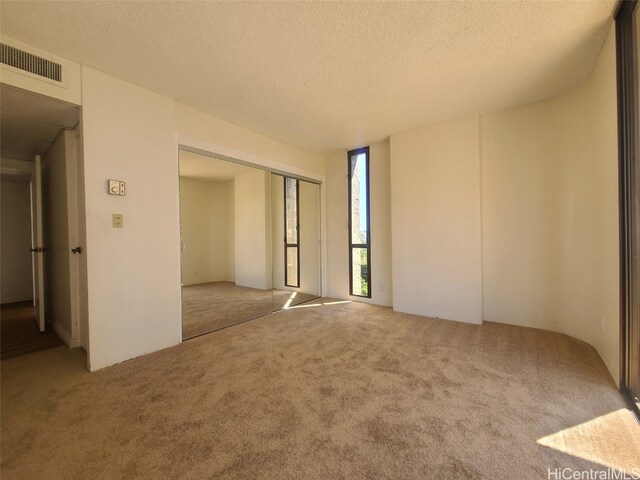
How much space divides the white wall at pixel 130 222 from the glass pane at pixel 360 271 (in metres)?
2.74

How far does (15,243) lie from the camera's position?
5.04 metres

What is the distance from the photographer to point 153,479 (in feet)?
4.07

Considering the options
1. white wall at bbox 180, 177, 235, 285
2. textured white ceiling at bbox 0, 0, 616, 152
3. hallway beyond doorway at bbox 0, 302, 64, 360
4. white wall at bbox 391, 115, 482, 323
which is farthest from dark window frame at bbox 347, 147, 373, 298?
hallway beyond doorway at bbox 0, 302, 64, 360

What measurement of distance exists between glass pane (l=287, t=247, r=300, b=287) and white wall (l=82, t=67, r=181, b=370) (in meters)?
2.26

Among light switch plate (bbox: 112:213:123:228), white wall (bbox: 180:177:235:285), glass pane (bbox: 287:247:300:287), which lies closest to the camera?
light switch plate (bbox: 112:213:123:228)

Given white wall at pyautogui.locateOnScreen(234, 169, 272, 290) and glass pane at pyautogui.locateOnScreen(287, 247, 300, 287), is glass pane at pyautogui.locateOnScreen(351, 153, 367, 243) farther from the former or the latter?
white wall at pyautogui.locateOnScreen(234, 169, 272, 290)

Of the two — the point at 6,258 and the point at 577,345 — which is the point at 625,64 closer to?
the point at 577,345

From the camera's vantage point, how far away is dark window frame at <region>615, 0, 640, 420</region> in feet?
5.71

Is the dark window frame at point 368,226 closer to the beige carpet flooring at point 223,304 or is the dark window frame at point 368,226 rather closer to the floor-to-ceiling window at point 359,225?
the floor-to-ceiling window at point 359,225

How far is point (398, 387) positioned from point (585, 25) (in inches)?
113

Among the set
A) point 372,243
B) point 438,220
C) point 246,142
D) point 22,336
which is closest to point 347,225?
point 372,243

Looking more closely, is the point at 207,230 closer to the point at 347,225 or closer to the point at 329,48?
the point at 347,225

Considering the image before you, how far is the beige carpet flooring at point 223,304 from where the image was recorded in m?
3.39

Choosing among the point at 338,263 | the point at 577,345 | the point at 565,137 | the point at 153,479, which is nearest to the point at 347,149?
the point at 338,263
